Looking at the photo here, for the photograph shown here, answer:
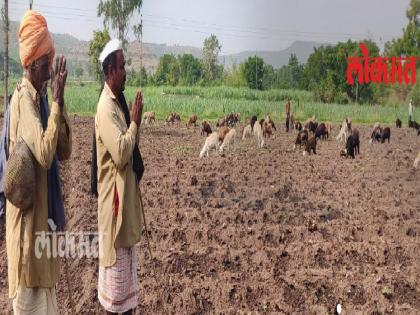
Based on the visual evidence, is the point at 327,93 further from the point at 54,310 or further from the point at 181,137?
the point at 54,310

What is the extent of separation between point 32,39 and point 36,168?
0.54m

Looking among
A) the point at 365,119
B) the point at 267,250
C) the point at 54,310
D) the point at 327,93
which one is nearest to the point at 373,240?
the point at 267,250

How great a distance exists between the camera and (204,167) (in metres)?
9.49

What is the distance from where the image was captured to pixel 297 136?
41.8 ft

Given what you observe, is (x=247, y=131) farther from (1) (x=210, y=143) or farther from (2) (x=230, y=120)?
(2) (x=230, y=120)

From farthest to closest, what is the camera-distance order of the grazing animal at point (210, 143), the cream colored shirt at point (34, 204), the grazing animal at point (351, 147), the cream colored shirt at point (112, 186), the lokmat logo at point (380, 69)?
the lokmat logo at point (380, 69)
the grazing animal at point (351, 147)
the grazing animal at point (210, 143)
the cream colored shirt at point (112, 186)
the cream colored shirt at point (34, 204)

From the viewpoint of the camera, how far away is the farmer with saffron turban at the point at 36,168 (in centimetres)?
235

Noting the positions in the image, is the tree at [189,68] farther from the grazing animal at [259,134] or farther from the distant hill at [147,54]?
the grazing animal at [259,134]

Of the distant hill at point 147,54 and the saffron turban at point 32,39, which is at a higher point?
the distant hill at point 147,54

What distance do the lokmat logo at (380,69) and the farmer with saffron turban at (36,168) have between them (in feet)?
78.1

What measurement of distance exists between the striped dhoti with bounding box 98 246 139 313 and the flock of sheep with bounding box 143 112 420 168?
8.26 m

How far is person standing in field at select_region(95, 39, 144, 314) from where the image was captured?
276cm

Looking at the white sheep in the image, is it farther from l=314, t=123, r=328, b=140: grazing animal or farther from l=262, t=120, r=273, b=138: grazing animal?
l=314, t=123, r=328, b=140: grazing animal

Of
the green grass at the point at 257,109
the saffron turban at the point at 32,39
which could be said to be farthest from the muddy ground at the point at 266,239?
the green grass at the point at 257,109
